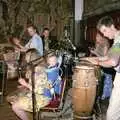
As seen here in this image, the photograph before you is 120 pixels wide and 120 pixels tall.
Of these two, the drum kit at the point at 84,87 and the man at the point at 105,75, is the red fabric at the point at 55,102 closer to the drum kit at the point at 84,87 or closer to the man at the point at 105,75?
the drum kit at the point at 84,87

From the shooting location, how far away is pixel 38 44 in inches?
308

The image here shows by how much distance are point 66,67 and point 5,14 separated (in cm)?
Result: 755

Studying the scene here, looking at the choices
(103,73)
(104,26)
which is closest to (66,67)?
(103,73)

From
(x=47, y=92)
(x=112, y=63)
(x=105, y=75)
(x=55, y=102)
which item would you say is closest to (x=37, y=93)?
(x=47, y=92)

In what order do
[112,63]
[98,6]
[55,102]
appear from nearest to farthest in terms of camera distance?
[112,63] → [55,102] → [98,6]

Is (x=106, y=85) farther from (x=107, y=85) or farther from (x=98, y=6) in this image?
(x=98, y=6)

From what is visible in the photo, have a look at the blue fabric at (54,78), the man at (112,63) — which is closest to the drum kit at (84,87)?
the blue fabric at (54,78)

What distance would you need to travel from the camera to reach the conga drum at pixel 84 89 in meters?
4.75

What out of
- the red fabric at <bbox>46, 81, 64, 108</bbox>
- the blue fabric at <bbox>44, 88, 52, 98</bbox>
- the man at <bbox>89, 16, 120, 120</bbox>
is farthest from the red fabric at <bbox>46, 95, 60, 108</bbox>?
the man at <bbox>89, 16, 120, 120</bbox>

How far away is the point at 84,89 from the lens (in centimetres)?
486

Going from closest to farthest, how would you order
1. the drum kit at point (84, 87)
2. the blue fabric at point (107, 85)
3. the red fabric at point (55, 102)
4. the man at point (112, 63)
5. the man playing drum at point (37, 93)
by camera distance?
the man at point (112, 63)
the man playing drum at point (37, 93)
the red fabric at point (55, 102)
the drum kit at point (84, 87)
the blue fabric at point (107, 85)

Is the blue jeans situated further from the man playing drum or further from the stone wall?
the stone wall

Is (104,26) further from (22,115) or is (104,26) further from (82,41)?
(82,41)

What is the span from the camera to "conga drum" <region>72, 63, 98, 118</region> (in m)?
4.75
